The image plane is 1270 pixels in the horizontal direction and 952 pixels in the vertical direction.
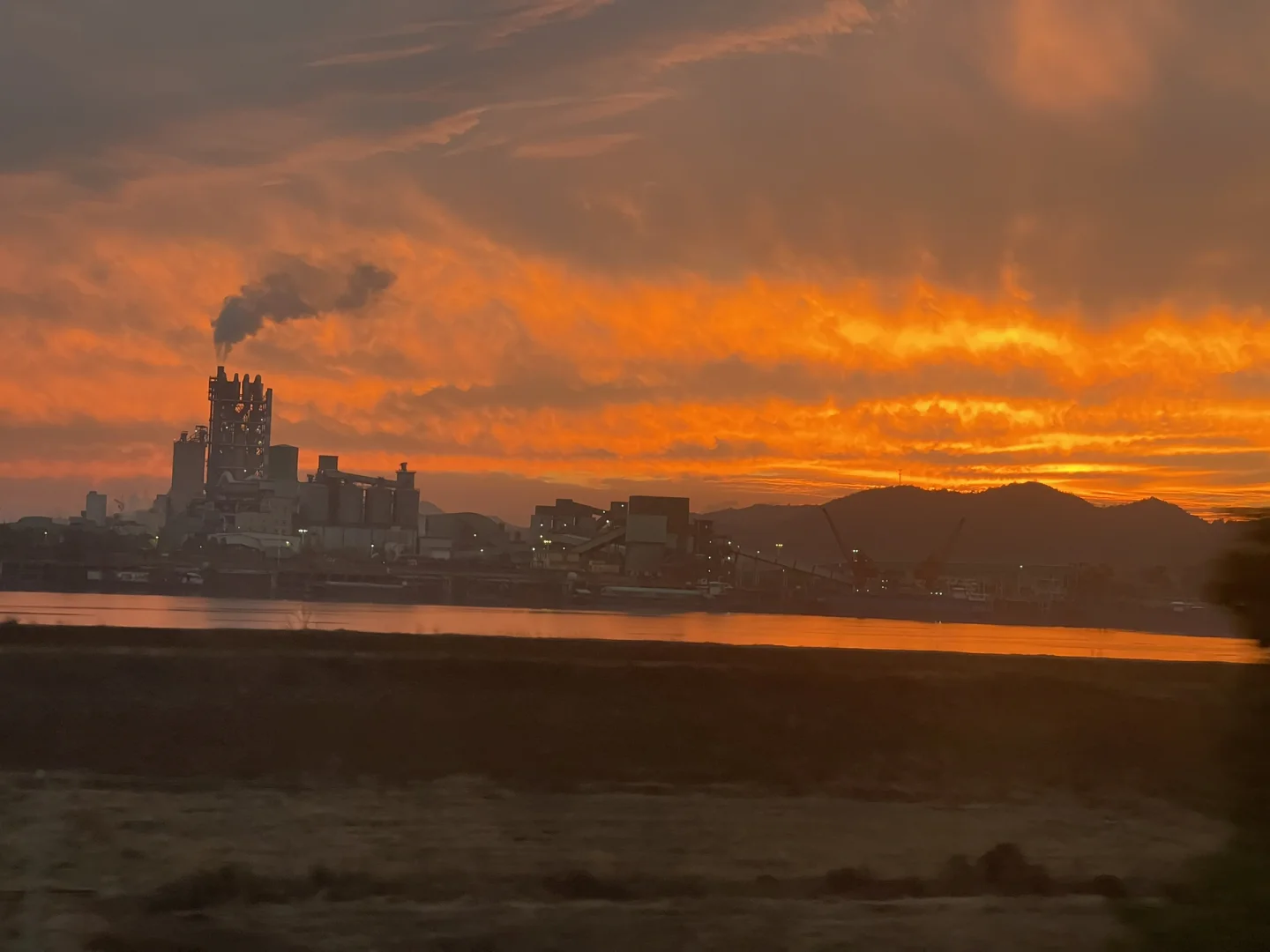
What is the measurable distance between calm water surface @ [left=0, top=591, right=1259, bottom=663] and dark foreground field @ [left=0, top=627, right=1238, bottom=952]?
13.4 metres

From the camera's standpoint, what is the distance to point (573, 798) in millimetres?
14477

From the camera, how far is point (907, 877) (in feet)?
35.8

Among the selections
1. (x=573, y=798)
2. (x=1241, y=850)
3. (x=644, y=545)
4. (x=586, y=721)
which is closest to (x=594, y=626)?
(x=586, y=721)

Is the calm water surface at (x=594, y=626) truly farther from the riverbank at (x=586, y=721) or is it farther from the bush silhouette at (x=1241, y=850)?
the bush silhouette at (x=1241, y=850)

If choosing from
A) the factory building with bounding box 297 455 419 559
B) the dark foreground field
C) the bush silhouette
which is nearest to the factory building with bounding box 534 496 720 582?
the factory building with bounding box 297 455 419 559

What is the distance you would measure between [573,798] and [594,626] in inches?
1341

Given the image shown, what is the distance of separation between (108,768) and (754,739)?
8.88 metres

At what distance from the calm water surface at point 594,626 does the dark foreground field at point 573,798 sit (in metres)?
13.4

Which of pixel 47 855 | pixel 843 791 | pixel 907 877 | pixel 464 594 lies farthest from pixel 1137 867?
pixel 464 594

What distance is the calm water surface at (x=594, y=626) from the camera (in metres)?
41.0

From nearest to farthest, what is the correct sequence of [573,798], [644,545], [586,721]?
[573,798]
[586,721]
[644,545]

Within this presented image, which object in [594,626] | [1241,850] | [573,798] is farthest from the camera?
[594,626]

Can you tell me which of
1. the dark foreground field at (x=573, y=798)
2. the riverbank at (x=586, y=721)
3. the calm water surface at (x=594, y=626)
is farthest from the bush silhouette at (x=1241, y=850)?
the calm water surface at (x=594, y=626)

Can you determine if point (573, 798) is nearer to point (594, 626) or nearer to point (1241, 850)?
point (1241, 850)
